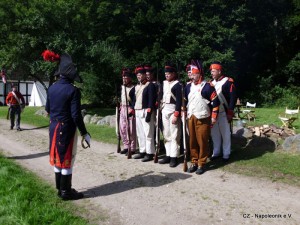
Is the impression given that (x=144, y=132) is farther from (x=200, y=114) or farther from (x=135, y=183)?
(x=135, y=183)

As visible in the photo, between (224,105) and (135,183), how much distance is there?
2.57 m

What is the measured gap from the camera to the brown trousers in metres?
6.64

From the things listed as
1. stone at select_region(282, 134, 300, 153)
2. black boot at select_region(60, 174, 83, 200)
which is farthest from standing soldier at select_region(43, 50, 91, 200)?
stone at select_region(282, 134, 300, 153)

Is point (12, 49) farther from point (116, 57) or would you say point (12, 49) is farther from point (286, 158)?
point (286, 158)

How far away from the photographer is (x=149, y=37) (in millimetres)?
24891

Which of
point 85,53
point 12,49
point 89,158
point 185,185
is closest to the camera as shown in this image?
point 185,185

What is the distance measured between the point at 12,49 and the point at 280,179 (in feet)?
45.3

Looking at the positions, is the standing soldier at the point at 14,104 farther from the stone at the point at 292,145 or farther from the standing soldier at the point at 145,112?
the stone at the point at 292,145

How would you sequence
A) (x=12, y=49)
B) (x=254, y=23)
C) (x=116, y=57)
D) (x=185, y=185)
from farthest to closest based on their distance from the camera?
(x=254, y=23) < (x=116, y=57) < (x=12, y=49) < (x=185, y=185)

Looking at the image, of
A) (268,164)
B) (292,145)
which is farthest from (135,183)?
(292,145)

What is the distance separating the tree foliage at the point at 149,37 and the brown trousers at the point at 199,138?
11.2m

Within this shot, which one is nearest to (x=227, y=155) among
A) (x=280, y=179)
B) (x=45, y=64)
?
(x=280, y=179)

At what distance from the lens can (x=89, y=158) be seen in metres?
8.27

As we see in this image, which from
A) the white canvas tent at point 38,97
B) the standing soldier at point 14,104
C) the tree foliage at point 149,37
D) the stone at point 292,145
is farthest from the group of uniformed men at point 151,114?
the white canvas tent at point 38,97
